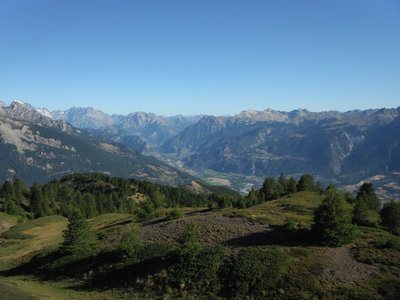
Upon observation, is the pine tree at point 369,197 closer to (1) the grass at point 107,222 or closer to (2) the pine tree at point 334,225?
(2) the pine tree at point 334,225

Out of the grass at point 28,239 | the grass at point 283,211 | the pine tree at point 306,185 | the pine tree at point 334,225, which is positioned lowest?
the grass at point 28,239

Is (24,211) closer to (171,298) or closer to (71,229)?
(71,229)

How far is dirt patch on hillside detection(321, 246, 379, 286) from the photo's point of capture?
143 feet

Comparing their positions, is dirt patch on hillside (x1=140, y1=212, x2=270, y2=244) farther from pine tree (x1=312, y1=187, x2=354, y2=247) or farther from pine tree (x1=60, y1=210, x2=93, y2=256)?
pine tree (x1=312, y1=187, x2=354, y2=247)

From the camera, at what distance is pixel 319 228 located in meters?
54.0

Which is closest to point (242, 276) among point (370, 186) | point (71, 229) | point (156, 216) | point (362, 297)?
point (362, 297)

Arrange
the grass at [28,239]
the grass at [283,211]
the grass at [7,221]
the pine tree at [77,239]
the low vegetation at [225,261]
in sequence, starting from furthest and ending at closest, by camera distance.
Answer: the grass at [7,221] → the grass at [28,239] → the grass at [283,211] → the pine tree at [77,239] → the low vegetation at [225,261]

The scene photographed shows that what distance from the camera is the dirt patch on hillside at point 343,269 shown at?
143ft

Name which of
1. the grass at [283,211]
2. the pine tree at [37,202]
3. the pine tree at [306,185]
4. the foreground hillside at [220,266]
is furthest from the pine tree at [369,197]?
the pine tree at [37,202]

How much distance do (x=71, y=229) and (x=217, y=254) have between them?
86.2ft

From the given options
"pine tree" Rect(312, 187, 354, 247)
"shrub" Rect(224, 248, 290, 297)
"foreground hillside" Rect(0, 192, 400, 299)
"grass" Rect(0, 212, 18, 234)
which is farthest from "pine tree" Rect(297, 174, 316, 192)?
"grass" Rect(0, 212, 18, 234)

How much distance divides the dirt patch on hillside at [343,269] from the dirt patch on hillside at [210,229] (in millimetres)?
12404

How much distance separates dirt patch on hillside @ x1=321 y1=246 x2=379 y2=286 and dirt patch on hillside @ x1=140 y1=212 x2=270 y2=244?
12.4m

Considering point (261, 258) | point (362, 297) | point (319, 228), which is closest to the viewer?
point (362, 297)
